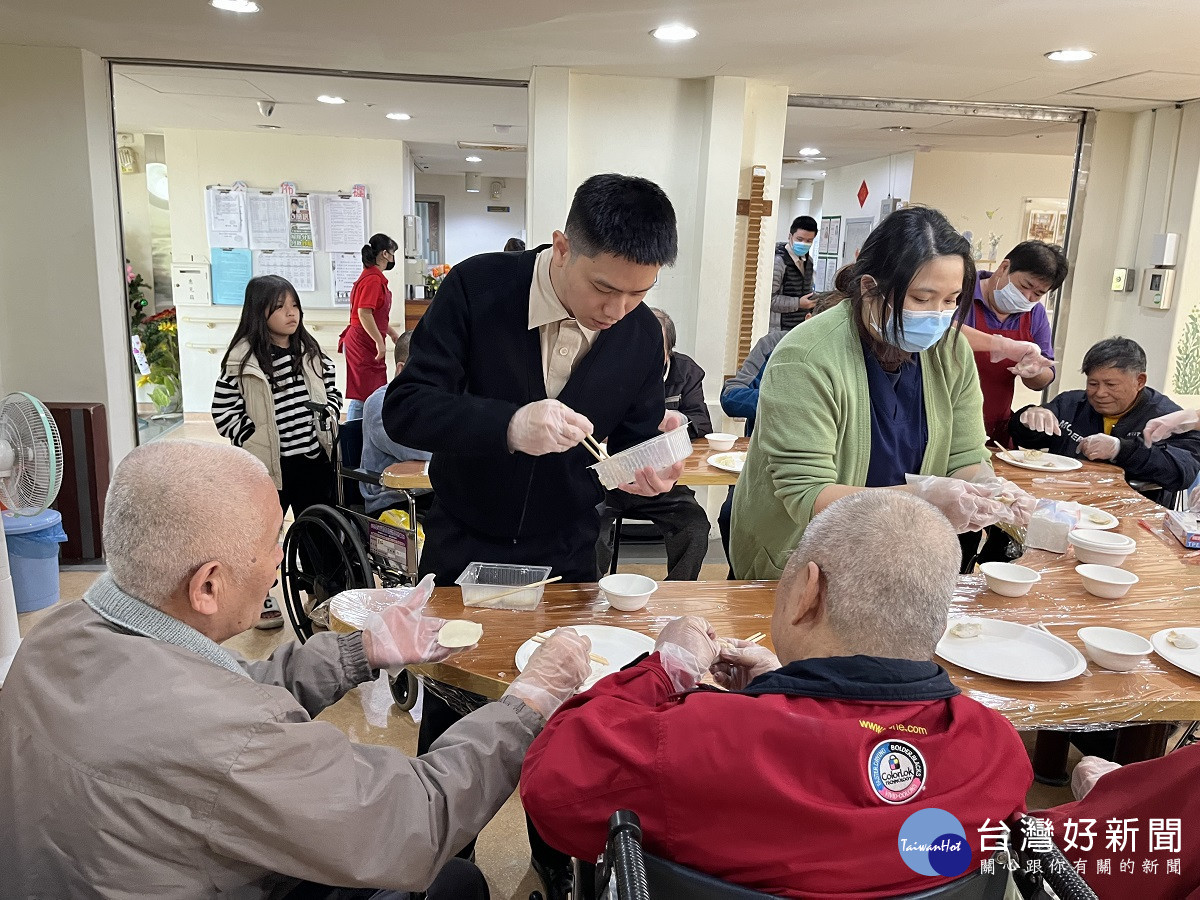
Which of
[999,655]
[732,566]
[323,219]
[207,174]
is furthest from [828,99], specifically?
[207,174]

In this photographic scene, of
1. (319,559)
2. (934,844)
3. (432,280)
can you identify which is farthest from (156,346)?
(934,844)

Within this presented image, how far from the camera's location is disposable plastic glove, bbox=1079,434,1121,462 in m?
3.77

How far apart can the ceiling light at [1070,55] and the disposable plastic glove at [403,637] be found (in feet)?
12.9

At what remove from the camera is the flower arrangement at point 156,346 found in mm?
7465

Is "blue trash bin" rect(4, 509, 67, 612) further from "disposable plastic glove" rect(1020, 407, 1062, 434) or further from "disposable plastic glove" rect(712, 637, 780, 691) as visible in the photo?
"disposable plastic glove" rect(1020, 407, 1062, 434)

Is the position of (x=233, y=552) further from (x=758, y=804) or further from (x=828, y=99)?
(x=828, y=99)

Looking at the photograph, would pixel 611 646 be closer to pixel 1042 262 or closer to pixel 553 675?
pixel 553 675

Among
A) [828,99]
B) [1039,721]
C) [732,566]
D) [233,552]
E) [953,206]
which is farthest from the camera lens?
[953,206]

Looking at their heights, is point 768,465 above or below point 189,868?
above

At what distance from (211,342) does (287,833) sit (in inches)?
321

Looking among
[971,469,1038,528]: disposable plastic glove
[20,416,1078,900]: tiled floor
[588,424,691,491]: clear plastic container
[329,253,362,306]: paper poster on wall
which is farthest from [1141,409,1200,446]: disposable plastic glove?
[329,253,362,306]: paper poster on wall

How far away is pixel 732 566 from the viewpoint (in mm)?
2469

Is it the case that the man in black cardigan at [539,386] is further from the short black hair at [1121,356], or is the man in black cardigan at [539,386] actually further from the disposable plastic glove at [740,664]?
the short black hair at [1121,356]

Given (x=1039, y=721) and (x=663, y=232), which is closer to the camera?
(x=1039, y=721)
